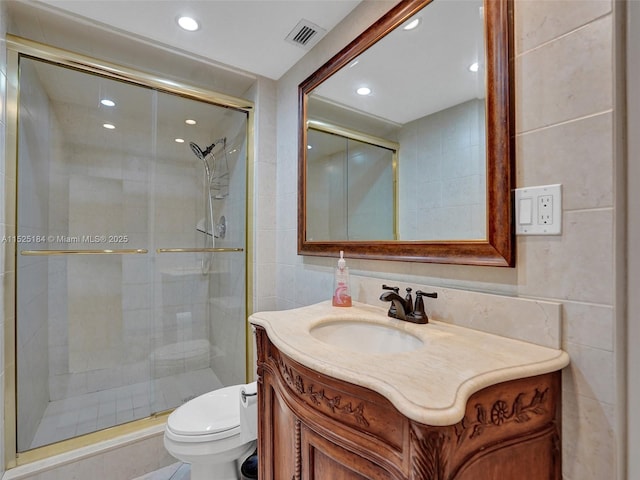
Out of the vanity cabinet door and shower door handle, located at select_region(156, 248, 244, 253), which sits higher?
shower door handle, located at select_region(156, 248, 244, 253)

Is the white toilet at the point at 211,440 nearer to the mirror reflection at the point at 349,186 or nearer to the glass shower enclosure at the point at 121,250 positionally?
the glass shower enclosure at the point at 121,250

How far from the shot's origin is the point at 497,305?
0.89 metres

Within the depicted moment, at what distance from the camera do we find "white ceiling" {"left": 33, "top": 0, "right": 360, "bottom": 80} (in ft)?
4.75

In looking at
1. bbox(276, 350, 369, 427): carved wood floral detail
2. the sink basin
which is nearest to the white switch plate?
the sink basin

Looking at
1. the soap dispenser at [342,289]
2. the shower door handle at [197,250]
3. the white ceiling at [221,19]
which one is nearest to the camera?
the soap dispenser at [342,289]

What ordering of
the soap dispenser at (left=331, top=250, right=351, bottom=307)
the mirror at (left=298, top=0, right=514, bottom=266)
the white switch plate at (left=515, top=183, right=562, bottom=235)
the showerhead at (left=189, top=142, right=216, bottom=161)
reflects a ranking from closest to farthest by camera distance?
1. the white switch plate at (left=515, top=183, right=562, bottom=235)
2. the mirror at (left=298, top=0, right=514, bottom=266)
3. the soap dispenser at (left=331, top=250, right=351, bottom=307)
4. the showerhead at (left=189, top=142, right=216, bottom=161)

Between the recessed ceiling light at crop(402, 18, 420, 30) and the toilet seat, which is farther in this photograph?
the toilet seat

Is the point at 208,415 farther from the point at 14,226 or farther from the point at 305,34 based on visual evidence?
the point at 305,34

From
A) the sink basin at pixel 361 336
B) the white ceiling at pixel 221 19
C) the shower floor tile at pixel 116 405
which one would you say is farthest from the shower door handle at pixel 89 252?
the sink basin at pixel 361 336

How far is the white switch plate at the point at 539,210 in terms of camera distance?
77cm

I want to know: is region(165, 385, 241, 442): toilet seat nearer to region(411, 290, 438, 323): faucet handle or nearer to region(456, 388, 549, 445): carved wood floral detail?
region(411, 290, 438, 323): faucet handle

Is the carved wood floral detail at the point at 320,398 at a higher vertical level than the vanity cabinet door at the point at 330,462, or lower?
higher

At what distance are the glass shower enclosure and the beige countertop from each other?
153 cm

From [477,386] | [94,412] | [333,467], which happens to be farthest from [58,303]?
[477,386]
